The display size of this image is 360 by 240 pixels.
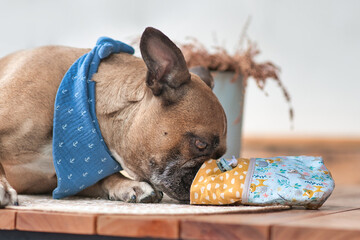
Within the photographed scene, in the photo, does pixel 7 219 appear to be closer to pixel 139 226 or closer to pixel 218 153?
pixel 139 226

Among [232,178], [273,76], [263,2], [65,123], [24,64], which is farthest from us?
[263,2]

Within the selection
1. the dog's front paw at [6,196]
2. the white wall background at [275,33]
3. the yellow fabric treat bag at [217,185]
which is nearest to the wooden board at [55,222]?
the dog's front paw at [6,196]

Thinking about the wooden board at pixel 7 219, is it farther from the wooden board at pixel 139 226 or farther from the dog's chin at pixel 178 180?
the dog's chin at pixel 178 180

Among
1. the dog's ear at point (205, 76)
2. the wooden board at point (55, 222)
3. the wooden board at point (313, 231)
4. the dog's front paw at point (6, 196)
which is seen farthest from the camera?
the dog's ear at point (205, 76)

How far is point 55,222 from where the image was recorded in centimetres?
114

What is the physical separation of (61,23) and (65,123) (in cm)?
219

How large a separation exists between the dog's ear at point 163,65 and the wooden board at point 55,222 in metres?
0.54

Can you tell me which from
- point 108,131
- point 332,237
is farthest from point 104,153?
point 332,237

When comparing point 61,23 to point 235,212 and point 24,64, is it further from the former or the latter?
point 235,212

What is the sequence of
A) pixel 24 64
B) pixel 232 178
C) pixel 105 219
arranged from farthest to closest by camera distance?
pixel 24 64 < pixel 232 178 < pixel 105 219

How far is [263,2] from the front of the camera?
140 inches

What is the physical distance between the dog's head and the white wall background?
1.99 m

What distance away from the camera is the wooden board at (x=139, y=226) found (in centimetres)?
103

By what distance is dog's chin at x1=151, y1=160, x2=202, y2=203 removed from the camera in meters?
1.55
